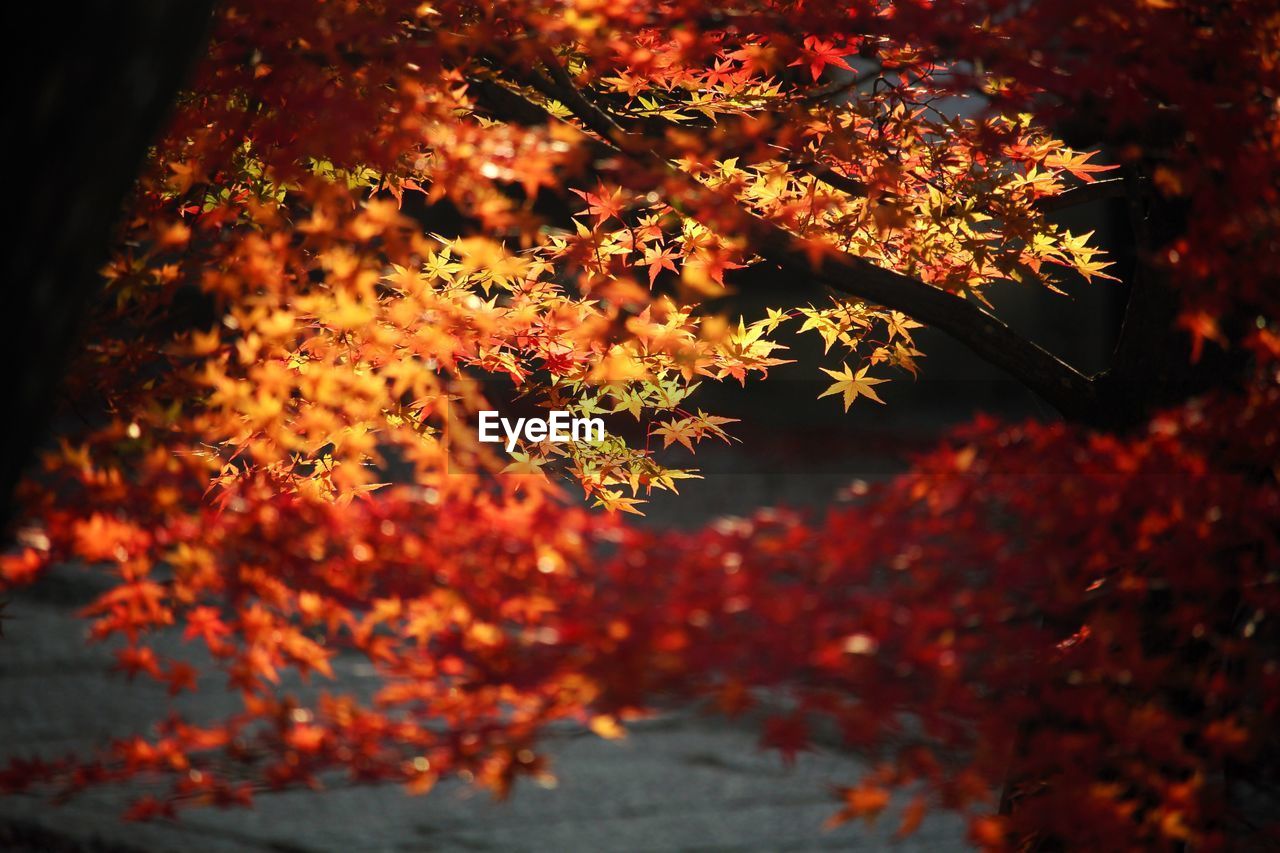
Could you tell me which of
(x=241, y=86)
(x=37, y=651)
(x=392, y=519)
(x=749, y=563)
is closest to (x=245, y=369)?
(x=241, y=86)

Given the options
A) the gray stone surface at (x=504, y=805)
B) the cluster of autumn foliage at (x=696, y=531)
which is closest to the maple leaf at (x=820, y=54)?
the cluster of autumn foliage at (x=696, y=531)

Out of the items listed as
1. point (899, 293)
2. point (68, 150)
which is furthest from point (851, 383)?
point (68, 150)

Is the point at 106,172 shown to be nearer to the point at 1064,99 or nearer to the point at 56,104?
the point at 56,104

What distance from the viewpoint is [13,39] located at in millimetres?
1191

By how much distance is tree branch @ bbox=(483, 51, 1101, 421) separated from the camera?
2217mm

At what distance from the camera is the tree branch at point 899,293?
222cm

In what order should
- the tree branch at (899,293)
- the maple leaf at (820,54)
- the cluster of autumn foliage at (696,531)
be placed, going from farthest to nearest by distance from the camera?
the maple leaf at (820,54) < the tree branch at (899,293) < the cluster of autumn foliage at (696,531)

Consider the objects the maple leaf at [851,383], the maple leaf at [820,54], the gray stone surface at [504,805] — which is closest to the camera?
the maple leaf at [820,54]

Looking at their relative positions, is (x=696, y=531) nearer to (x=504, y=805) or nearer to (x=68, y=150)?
(x=68, y=150)

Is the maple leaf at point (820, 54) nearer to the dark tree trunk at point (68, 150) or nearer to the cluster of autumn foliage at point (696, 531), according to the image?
the cluster of autumn foliage at point (696, 531)

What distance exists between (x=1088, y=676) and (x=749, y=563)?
21.0 inches

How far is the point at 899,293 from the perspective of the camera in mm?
2332

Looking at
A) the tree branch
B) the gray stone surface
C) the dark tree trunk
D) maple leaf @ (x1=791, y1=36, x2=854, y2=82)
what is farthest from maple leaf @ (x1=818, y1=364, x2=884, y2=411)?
the gray stone surface

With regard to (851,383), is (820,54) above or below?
above
